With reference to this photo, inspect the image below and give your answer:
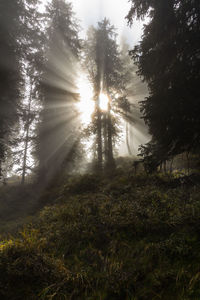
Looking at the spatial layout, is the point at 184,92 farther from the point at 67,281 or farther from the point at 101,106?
the point at 101,106

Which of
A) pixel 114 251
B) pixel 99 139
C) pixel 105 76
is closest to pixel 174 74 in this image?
pixel 114 251

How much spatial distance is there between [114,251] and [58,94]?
13971mm

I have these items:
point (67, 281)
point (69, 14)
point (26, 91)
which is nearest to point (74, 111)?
point (26, 91)

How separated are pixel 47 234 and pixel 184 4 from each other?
30.2ft

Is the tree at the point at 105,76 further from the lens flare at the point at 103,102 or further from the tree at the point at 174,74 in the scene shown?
the tree at the point at 174,74

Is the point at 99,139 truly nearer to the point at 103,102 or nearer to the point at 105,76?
the point at 103,102

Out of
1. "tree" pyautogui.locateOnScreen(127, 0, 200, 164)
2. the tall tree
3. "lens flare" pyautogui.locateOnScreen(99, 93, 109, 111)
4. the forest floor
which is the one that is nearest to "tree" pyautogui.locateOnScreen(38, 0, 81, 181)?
"lens flare" pyautogui.locateOnScreen(99, 93, 109, 111)

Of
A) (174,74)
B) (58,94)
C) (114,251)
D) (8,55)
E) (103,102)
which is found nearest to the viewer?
(114,251)

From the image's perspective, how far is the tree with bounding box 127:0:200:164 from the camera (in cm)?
538

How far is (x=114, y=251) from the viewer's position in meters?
4.51

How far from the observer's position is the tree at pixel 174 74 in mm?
5375

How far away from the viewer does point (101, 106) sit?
17.9 meters

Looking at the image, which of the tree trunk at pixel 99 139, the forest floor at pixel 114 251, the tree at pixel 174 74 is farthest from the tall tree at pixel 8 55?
the tree trunk at pixel 99 139

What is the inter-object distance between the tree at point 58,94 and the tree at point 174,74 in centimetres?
1026
